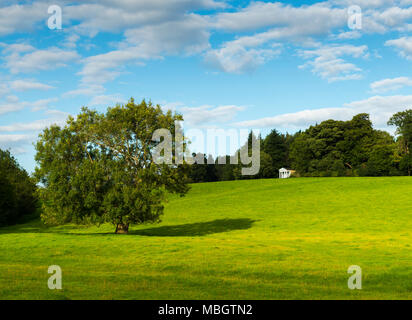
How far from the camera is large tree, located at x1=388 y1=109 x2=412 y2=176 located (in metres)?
96.7

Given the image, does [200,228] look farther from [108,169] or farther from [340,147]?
[340,147]

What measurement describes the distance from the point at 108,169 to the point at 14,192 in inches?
1866

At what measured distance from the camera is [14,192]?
74500mm

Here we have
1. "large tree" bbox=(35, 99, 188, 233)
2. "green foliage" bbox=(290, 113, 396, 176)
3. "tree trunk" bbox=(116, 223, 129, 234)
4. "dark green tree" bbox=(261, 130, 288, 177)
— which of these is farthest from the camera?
"dark green tree" bbox=(261, 130, 288, 177)

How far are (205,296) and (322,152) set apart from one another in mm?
110698

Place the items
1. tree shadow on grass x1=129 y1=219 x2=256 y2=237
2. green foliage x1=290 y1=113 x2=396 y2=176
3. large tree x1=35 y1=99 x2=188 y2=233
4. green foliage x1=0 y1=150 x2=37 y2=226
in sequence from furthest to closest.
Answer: green foliage x1=290 y1=113 x2=396 y2=176, green foliage x1=0 y1=150 x2=37 y2=226, tree shadow on grass x1=129 y1=219 x2=256 y2=237, large tree x1=35 y1=99 x2=188 y2=233

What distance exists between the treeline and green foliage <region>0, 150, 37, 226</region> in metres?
40.9

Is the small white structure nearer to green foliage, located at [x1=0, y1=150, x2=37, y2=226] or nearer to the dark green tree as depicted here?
the dark green tree

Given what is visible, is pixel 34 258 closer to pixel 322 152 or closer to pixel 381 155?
pixel 381 155

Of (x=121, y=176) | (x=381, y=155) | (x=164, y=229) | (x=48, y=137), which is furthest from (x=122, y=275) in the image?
(x=381, y=155)

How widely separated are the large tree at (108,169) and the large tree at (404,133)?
254 ft

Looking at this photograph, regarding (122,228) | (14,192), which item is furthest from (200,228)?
(14,192)

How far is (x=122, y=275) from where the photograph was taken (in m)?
17.5

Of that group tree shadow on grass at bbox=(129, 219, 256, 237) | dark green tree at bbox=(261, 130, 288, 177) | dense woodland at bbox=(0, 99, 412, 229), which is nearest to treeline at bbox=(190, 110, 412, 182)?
dark green tree at bbox=(261, 130, 288, 177)
